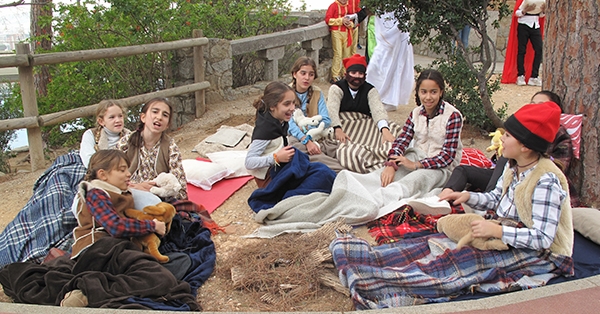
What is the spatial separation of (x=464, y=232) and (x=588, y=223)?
33.4 inches

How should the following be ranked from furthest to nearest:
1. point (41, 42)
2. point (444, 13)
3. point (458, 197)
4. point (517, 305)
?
point (41, 42), point (444, 13), point (458, 197), point (517, 305)

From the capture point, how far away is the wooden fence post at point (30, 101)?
569 centimetres

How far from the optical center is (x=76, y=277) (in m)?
3.01

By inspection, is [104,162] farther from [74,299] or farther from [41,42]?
[41,42]

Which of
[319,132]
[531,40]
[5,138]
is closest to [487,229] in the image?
[319,132]

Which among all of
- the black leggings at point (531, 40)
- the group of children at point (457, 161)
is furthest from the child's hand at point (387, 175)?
the black leggings at point (531, 40)

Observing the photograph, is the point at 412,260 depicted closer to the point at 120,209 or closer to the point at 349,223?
the point at 349,223

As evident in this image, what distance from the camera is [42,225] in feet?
A: 12.5

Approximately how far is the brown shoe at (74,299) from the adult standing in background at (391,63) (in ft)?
18.2

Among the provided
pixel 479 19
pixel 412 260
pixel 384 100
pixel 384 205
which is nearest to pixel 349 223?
A: pixel 384 205

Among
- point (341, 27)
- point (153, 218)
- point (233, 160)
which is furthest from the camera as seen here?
point (341, 27)

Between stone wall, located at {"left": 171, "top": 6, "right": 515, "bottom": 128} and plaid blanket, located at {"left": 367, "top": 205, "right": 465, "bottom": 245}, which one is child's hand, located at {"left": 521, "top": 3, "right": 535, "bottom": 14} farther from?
plaid blanket, located at {"left": 367, "top": 205, "right": 465, "bottom": 245}

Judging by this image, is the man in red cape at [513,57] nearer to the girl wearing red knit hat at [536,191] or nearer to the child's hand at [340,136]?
the child's hand at [340,136]

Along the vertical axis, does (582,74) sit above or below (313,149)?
above
